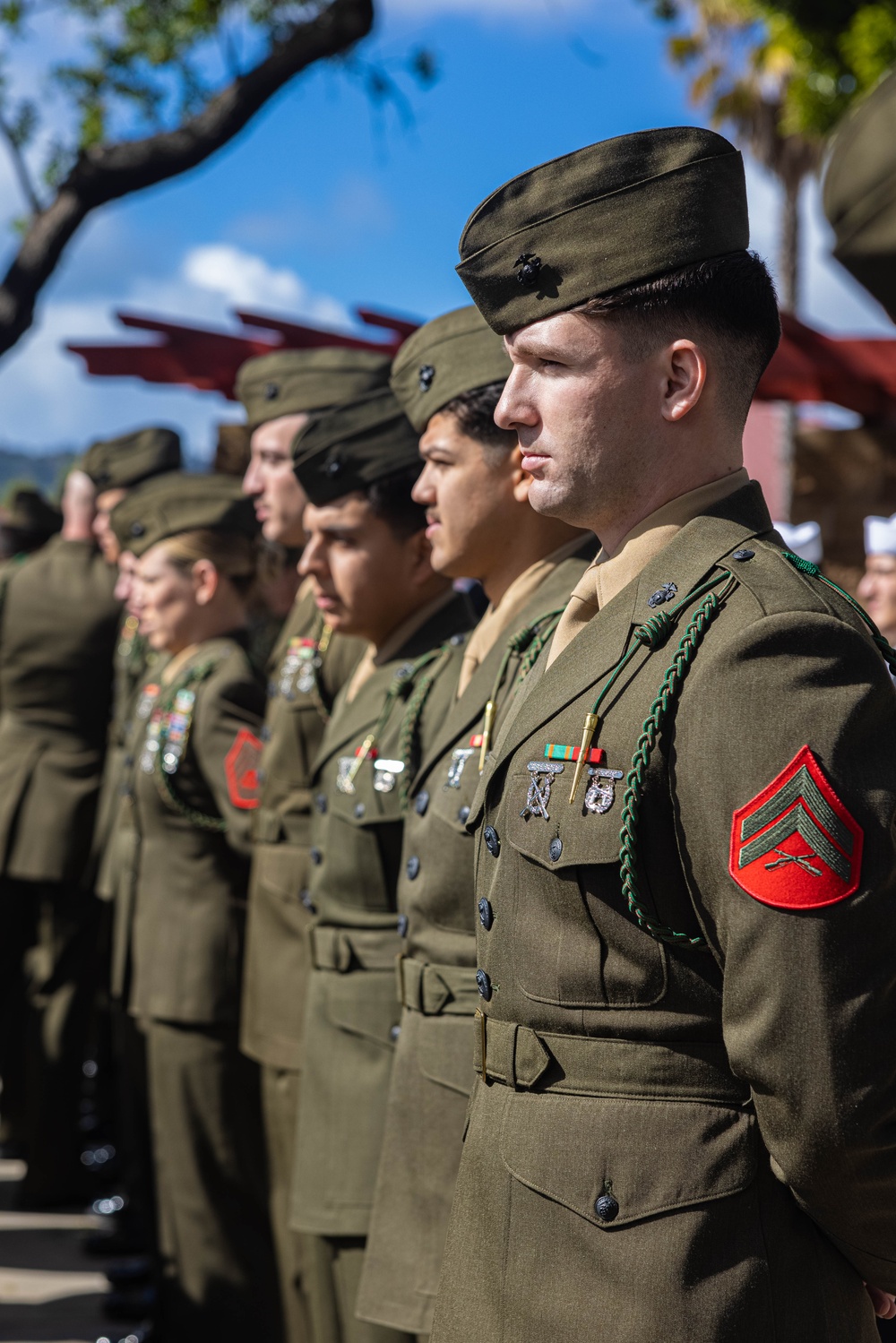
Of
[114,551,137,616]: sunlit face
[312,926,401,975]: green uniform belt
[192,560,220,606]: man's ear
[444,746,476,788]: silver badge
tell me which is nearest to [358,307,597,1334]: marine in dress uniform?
[444,746,476,788]: silver badge

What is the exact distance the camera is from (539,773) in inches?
72.5

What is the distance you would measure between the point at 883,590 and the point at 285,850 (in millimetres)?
1967

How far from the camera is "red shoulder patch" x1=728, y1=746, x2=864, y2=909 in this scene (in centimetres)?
157

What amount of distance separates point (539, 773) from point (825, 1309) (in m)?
0.67

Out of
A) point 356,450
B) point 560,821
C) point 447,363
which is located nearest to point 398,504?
point 356,450

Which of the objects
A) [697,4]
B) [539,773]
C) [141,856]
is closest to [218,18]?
[141,856]

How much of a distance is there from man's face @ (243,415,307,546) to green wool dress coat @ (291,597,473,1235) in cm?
120

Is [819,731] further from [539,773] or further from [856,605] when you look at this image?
[539,773]

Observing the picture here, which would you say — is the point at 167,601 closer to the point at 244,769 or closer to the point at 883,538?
the point at 244,769

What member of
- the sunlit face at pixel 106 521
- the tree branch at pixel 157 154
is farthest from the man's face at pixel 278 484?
the tree branch at pixel 157 154

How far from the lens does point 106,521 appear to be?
6371mm

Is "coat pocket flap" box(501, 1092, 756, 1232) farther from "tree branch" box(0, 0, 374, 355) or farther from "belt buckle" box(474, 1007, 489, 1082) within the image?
"tree branch" box(0, 0, 374, 355)

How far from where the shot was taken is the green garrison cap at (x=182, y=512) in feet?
15.9

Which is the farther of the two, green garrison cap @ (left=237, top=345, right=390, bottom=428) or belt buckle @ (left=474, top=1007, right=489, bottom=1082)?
green garrison cap @ (left=237, top=345, right=390, bottom=428)
